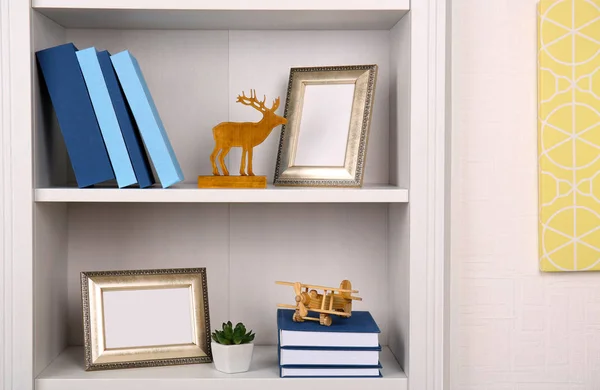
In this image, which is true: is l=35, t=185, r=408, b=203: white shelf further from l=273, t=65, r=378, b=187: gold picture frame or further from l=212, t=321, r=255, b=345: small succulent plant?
l=212, t=321, r=255, b=345: small succulent plant

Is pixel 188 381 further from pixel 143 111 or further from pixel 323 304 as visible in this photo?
pixel 143 111

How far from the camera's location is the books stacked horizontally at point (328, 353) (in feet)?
4.08

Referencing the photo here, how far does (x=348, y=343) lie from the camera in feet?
4.10

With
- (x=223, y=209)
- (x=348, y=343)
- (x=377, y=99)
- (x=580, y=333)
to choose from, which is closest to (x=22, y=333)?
(x=223, y=209)

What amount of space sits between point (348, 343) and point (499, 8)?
2.68 feet

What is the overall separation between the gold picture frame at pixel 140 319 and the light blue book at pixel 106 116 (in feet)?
0.70

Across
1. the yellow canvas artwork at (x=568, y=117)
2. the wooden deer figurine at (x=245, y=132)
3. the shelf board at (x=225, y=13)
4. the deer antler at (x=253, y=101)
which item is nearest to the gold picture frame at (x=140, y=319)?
the wooden deer figurine at (x=245, y=132)

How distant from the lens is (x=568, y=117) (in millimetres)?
1431

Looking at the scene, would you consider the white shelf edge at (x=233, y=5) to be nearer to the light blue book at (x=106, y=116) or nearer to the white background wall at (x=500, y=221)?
the light blue book at (x=106, y=116)

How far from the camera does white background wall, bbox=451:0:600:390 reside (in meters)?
1.45

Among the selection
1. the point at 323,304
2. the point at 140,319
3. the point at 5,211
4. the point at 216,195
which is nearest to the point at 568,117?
the point at 323,304

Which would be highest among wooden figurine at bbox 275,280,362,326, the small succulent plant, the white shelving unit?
the white shelving unit

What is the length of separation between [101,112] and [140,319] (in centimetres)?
42

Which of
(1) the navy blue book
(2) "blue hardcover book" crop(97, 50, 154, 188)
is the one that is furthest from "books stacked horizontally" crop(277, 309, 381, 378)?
(2) "blue hardcover book" crop(97, 50, 154, 188)
